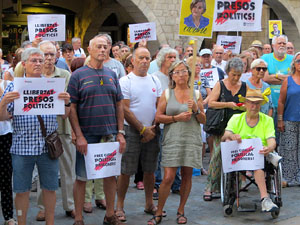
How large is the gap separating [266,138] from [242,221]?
3.22 feet

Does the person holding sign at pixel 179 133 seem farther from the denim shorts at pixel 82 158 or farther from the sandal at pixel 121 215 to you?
the denim shorts at pixel 82 158

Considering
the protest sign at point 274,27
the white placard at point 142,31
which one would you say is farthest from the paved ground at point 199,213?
the protest sign at point 274,27

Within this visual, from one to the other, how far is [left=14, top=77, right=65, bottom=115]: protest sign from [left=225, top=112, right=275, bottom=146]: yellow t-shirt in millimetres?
2239

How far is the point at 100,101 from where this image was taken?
19.3ft

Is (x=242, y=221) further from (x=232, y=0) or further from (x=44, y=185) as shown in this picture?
(x=232, y=0)

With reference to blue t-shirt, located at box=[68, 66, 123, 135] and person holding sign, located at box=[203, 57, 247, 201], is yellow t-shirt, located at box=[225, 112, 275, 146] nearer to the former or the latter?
person holding sign, located at box=[203, 57, 247, 201]

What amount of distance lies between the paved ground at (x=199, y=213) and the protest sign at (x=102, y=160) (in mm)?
753

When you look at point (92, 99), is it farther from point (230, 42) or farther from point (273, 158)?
point (230, 42)

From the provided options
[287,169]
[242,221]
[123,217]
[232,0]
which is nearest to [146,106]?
[123,217]

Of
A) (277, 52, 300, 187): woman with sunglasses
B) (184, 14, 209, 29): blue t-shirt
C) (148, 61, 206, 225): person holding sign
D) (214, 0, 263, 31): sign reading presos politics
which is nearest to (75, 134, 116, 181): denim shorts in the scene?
(148, 61, 206, 225): person holding sign

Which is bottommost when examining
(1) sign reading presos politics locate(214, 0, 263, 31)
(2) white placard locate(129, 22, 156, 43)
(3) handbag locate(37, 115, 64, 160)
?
(3) handbag locate(37, 115, 64, 160)

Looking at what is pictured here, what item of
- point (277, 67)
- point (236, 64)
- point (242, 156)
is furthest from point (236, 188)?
point (277, 67)

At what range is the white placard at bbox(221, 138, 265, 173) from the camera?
6.55m

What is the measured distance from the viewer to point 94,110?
586 centimetres
